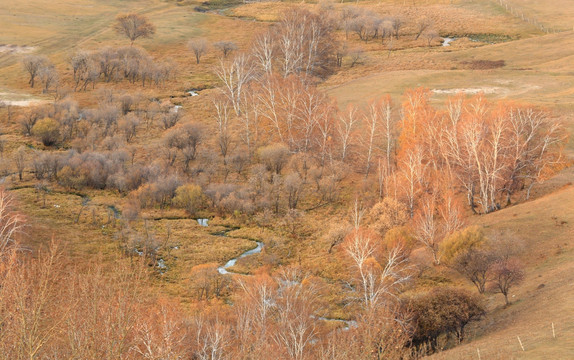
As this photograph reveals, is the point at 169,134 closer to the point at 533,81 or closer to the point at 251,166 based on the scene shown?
the point at 251,166

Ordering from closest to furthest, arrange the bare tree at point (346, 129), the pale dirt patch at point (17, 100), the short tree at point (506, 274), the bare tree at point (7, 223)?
the short tree at point (506, 274) < the bare tree at point (7, 223) < the bare tree at point (346, 129) < the pale dirt patch at point (17, 100)

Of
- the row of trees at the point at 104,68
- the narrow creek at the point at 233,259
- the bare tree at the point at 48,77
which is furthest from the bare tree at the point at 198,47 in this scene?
the narrow creek at the point at 233,259

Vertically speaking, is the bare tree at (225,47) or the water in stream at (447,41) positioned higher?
the bare tree at (225,47)

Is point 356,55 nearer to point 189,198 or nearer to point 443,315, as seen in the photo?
point 189,198

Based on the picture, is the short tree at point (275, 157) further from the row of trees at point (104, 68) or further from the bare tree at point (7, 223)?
the row of trees at point (104, 68)

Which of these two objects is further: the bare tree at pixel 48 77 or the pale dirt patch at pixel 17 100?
the bare tree at pixel 48 77
